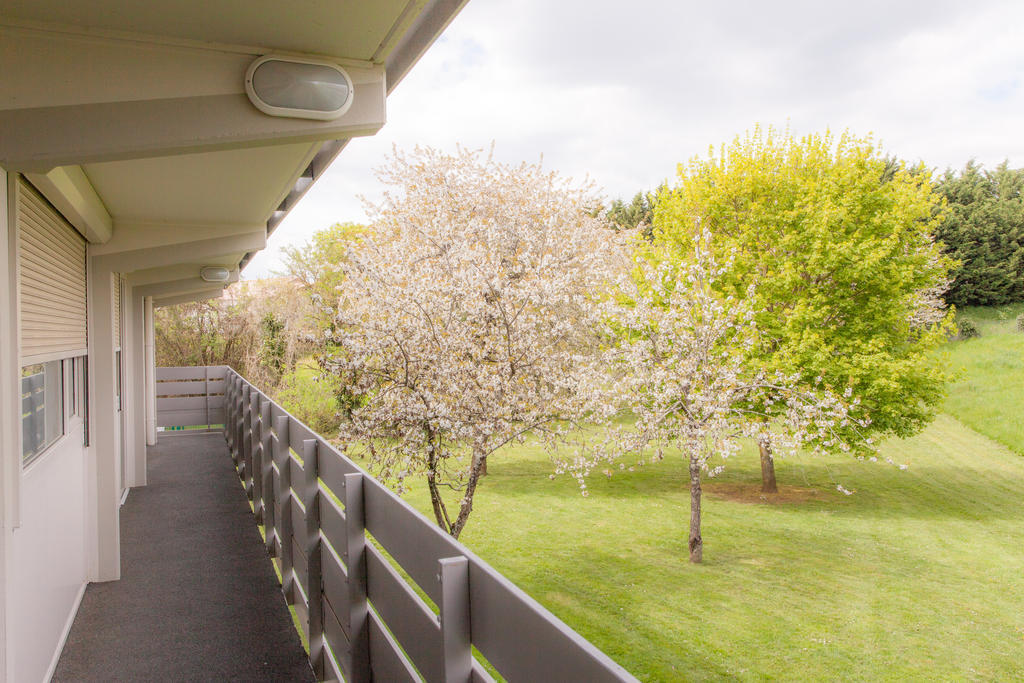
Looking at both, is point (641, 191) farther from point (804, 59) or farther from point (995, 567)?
point (804, 59)

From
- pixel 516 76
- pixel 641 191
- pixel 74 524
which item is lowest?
pixel 74 524

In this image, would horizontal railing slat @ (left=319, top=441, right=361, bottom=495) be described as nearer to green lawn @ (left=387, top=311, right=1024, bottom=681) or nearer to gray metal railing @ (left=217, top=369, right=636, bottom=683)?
gray metal railing @ (left=217, top=369, right=636, bottom=683)

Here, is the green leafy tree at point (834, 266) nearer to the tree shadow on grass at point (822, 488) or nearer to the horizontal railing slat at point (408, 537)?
the tree shadow on grass at point (822, 488)

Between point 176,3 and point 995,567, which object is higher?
point 176,3

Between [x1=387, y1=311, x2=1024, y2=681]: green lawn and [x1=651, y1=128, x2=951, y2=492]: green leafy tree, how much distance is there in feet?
5.26

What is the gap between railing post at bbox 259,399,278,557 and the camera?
4195mm

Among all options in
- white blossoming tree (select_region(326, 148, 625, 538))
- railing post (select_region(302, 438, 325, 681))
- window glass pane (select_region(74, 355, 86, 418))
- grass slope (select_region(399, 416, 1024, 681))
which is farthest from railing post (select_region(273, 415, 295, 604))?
grass slope (select_region(399, 416, 1024, 681))

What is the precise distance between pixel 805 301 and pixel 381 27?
11663 mm

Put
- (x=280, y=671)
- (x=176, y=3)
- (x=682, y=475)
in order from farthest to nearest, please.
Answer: (x=682, y=475)
(x=280, y=671)
(x=176, y=3)

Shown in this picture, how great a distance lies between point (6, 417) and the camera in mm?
1979

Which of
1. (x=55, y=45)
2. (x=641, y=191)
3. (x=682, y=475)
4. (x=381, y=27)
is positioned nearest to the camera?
(x=55, y=45)

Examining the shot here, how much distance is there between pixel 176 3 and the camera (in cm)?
182

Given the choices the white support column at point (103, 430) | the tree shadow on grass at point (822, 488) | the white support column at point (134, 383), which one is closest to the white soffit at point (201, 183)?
the white support column at point (103, 430)

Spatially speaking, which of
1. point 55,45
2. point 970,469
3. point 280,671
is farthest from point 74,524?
point 970,469
